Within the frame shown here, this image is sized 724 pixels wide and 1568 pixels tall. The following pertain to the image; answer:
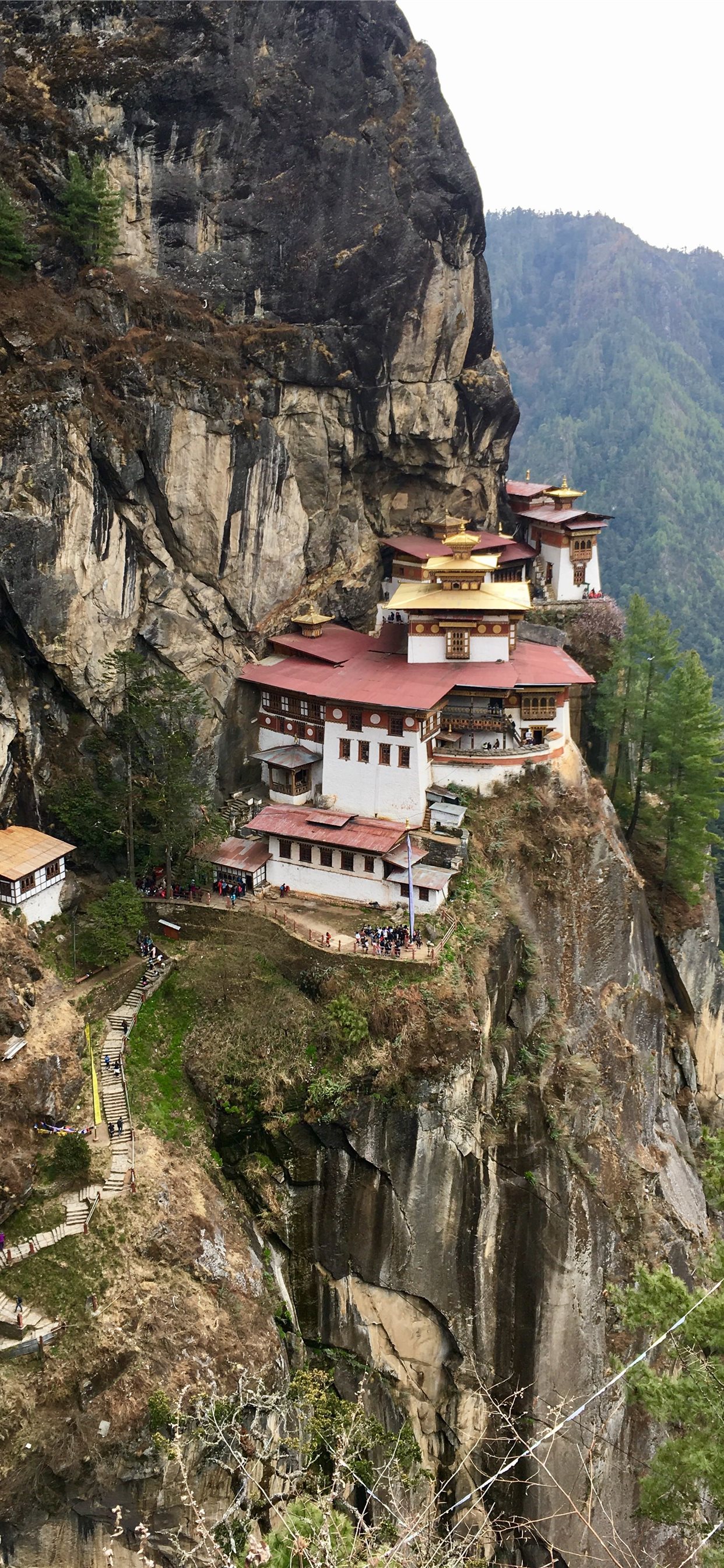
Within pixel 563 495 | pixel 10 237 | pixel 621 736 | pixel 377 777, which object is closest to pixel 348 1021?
pixel 377 777

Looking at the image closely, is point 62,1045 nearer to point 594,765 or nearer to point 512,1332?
point 512,1332

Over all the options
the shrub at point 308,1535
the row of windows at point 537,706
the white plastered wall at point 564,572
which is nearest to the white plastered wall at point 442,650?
the row of windows at point 537,706

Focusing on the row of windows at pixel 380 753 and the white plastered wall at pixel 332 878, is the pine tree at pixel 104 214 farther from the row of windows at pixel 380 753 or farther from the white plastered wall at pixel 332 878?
the white plastered wall at pixel 332 878

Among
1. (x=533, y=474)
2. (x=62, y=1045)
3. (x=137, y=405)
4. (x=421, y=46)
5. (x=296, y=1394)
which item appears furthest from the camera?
(x=533, y=474)

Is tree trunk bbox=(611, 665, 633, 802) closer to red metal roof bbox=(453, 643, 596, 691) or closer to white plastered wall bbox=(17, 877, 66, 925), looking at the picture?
red metal roof bbox=(453, 643, 596, 691)

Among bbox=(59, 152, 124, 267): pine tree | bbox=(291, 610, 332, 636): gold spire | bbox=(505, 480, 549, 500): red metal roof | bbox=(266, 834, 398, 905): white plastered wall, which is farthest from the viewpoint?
bbox=(505, 480, 549, 500): red metal roof

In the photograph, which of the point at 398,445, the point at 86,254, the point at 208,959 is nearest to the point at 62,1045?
the point at 208,959

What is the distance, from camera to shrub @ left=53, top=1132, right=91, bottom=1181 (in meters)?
25.3

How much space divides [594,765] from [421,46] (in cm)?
3173

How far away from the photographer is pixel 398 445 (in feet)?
155

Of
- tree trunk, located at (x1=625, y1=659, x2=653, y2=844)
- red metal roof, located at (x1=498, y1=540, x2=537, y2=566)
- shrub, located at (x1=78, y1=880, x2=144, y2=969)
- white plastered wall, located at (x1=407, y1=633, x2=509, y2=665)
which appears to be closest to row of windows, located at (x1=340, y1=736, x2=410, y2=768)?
white plastered wall, located at (x1=407, y1=633, x2=509, y2=665)

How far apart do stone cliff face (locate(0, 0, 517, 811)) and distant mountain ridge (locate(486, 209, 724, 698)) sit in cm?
6040

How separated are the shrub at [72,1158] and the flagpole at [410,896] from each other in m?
11.4

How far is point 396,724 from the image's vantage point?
37.2 metres
